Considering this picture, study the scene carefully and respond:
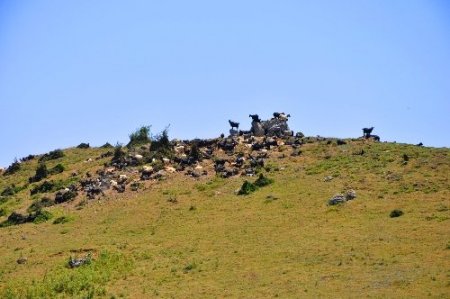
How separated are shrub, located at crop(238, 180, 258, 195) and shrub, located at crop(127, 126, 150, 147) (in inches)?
1295

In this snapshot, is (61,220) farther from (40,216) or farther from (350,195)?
(350,195)

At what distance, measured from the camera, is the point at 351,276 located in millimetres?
40812

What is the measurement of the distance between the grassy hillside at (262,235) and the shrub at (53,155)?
67.7 ft

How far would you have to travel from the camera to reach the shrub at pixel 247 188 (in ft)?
214

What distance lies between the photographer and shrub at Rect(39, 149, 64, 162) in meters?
99.1

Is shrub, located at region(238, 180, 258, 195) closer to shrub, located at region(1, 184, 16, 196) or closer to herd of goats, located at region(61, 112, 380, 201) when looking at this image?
herd of goats, located at region(61, 112, 380, 201)

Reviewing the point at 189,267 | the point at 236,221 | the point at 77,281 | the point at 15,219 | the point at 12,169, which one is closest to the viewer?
the point at 77,281

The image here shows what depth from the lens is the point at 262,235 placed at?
173 feet

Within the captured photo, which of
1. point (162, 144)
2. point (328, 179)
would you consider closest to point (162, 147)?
point (162, 144)

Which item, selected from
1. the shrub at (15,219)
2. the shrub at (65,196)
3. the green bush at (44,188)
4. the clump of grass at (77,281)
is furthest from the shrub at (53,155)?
the clump of grass at (77,281)

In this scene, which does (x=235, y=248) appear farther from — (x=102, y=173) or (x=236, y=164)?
(x=102, y=173)

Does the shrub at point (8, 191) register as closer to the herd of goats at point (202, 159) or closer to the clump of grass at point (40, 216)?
the herd of goats at point (202, 159)

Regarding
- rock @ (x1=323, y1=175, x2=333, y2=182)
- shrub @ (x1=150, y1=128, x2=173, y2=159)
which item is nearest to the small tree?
shrub @ (x1=150, y1=128, x2=173, y2=159)

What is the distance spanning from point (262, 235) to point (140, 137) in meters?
49.7
